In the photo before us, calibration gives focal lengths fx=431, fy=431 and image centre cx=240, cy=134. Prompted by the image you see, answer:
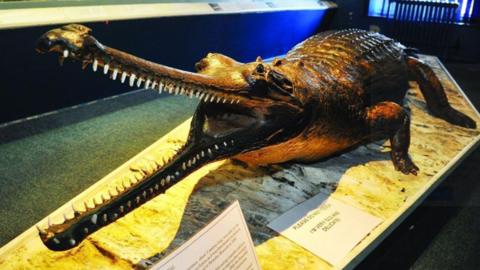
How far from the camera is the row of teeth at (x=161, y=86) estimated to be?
4.00 ft

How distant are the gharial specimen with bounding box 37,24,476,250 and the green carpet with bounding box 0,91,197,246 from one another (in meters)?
1.01

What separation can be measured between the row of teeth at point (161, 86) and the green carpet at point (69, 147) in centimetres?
131

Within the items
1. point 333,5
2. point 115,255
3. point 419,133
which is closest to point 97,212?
point 115,255

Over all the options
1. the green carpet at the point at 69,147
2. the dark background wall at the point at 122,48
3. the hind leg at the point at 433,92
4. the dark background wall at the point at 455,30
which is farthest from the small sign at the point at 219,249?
the dark background wall at the point at 455,30

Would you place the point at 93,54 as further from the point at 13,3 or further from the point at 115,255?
the point at 13,3

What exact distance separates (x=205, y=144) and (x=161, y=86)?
1.18 ft

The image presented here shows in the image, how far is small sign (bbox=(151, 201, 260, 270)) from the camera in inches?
45.8

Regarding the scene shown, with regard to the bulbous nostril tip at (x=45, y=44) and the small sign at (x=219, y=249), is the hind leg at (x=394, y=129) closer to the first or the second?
the small sign at (x=219, y=249)

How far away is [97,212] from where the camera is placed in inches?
50.8

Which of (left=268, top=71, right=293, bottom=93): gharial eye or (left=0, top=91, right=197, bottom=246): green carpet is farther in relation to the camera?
(left=0, top=91, right=197, bottom=246): green carpet

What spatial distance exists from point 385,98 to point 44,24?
216 cm

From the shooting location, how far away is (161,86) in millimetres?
1355

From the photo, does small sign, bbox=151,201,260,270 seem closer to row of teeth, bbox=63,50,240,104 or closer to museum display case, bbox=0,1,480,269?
museum display case, bbox=0,1,480,269

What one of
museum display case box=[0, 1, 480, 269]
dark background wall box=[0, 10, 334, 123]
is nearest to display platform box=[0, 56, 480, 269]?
museum display case box=[0, 1, 480, 269]
